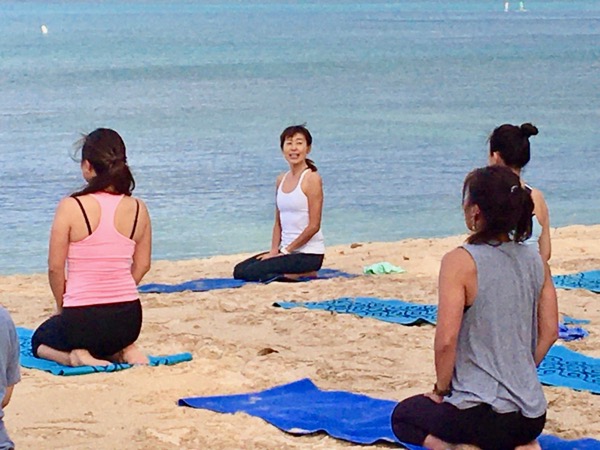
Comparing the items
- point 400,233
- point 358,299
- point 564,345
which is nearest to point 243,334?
point 358,299

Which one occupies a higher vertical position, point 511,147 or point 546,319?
point 511,147

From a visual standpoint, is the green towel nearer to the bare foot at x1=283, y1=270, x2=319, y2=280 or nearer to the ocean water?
the bare foot at x1=283, y1=270, x2=319, y2=280

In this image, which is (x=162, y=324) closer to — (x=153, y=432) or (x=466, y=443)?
(x=153, y=432)

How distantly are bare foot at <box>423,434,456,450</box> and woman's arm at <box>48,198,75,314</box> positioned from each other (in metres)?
2.24

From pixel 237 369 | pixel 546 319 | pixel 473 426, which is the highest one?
pixel 546 319

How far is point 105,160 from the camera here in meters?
6.08

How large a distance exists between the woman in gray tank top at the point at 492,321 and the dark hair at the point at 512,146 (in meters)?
1.74

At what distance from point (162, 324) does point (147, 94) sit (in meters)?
35.8

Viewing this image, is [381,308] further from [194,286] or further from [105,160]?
[105,160]

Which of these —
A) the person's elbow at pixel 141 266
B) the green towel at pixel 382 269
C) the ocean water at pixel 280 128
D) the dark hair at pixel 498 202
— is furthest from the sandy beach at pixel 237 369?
the ocean water at pixel 280 128

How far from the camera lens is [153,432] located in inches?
204

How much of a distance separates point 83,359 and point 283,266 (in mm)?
3250

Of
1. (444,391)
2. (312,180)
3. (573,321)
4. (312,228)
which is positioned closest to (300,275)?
(312,228)

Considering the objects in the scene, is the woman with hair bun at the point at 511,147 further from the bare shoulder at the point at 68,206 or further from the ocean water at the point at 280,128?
the ocean water at the point at 280,128
